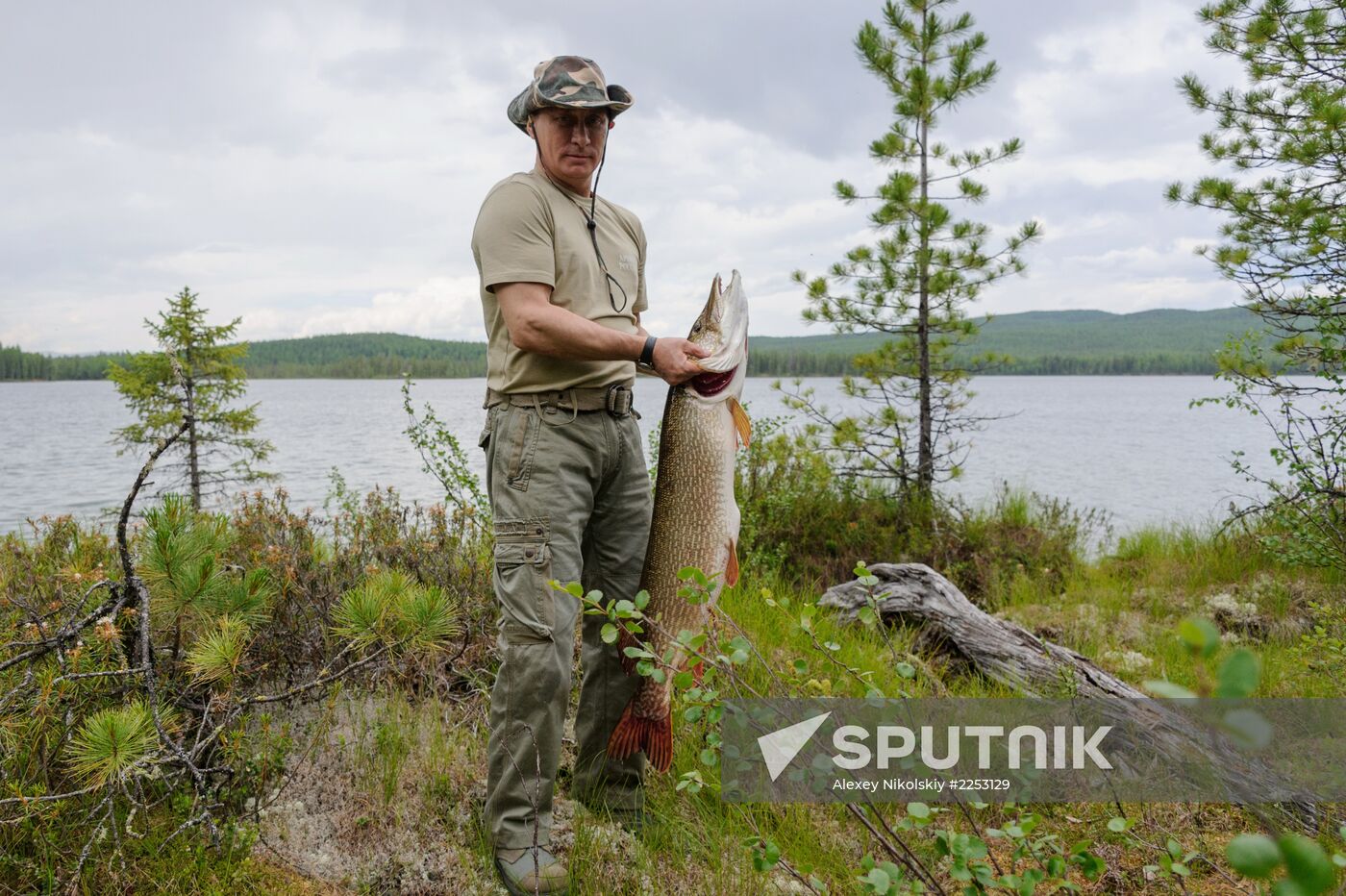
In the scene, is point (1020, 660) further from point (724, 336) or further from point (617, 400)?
point (617, 400)

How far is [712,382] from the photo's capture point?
11.3 ft

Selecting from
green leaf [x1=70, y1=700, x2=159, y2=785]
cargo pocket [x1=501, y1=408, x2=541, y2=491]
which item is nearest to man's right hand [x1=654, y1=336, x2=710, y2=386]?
cargo pocket [x1=501, y1=408, x2=541, y2=491]

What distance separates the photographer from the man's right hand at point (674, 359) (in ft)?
10.7

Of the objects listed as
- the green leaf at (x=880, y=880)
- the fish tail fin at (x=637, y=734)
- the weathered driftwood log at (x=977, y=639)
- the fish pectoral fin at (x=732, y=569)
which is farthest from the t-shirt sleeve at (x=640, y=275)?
the green leaf at (x=880, y=880)

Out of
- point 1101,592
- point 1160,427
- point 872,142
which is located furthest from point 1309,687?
point 1160,427

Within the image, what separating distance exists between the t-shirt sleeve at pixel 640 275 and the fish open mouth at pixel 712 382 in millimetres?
621

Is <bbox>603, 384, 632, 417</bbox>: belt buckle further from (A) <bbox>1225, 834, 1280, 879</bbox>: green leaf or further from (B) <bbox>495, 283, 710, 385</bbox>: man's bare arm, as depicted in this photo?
(A) <bbox>1225, 834, 1280, 879</bbox>: green leaf

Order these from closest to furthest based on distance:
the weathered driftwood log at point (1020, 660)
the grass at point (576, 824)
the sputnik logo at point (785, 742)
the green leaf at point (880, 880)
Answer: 1. the green leaf at point (880, 880)
2. the sputnik logo at point (785, 742)
3. the grass at point (576, 824)
4. the weathered driftwood log at point (1020, 660)

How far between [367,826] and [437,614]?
3.03 feet

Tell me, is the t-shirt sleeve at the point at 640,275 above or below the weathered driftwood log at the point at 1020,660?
above

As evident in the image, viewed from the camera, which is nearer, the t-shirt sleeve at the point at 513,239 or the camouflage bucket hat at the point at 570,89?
the t-shirt sleeve at the point at 513,239

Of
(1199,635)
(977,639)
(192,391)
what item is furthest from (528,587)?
(192,391)

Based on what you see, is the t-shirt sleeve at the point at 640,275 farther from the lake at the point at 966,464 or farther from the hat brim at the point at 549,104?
the lake at the point at 966,464

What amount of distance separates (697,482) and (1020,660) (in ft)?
9.01
